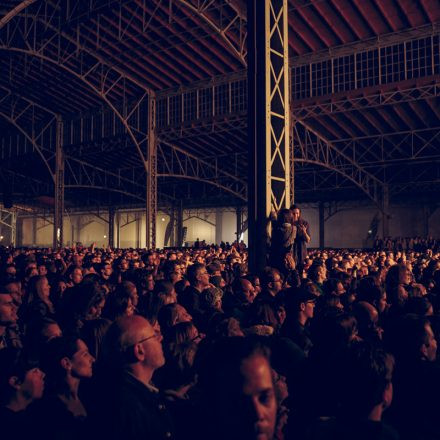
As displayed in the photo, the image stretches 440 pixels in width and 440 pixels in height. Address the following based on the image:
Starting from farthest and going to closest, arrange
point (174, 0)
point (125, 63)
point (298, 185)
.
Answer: point (298, 185), point (125, 63), point (174, 0)

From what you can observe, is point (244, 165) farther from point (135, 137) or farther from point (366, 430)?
point (366, 430)

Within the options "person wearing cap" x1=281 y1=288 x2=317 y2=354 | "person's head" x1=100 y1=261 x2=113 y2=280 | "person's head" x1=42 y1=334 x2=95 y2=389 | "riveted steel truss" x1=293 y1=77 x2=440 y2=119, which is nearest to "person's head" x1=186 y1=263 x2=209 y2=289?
"person wearing cap" x1=281 y1=288 x2=317 y2=354

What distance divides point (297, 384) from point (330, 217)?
136 feet

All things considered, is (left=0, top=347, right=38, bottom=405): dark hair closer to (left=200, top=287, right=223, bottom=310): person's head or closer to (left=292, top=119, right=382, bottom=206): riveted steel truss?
(left=200, top=287, right=223, bottom=310): person's head

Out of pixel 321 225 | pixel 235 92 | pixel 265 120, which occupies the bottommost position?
pixel 321 225

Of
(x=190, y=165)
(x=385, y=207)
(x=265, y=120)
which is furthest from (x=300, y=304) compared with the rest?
(x=385, y=207)

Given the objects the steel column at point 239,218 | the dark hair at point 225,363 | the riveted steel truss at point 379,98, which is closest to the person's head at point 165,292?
the dark hair at point 225,363

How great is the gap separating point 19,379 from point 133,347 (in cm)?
106

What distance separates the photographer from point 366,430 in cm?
231

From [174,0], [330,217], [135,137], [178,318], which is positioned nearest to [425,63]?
[174,0]

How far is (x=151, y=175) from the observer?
1029 inches

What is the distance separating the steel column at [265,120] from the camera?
1223 centimetres

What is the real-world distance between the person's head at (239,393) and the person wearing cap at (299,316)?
2.70m

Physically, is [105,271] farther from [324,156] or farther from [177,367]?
[324,156]
